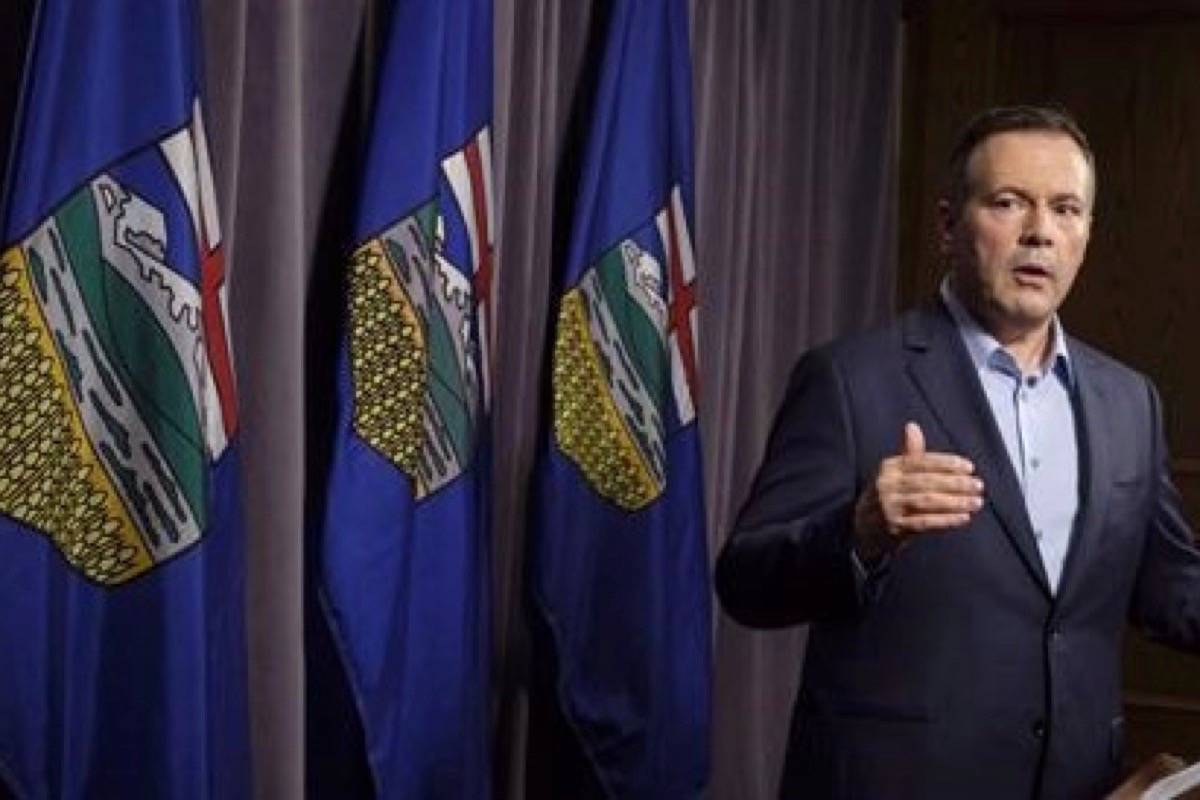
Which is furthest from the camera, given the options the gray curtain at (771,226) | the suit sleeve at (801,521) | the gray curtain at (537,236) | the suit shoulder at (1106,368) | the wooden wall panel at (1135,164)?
the wooden wall panel at (1135,164)

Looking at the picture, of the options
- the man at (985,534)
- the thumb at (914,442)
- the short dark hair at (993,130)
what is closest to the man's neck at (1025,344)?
the man at (985,534)

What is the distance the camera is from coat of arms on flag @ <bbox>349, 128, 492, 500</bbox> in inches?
85.0

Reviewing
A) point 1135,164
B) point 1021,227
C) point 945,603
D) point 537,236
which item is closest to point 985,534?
point 945,603

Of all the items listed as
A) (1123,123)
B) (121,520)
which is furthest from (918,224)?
(121,520)

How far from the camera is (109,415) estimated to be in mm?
1728

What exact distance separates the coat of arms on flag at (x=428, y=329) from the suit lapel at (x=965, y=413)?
618 millimetres

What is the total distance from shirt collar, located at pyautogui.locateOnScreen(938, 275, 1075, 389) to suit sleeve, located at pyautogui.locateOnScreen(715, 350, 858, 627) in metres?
0.14

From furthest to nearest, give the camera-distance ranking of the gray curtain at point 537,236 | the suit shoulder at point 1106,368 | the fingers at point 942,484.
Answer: the gray curtain at point 537,236, the suit shoulder at point 1106,368, the fingers at point 942,484

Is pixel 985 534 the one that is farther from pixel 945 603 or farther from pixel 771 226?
pixel 771 226

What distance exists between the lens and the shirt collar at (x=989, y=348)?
1.84 m

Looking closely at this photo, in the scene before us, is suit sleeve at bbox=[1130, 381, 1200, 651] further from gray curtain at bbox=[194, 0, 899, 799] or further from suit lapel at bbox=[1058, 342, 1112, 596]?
gray curtain at bbox=[194, 0, 899, 799]

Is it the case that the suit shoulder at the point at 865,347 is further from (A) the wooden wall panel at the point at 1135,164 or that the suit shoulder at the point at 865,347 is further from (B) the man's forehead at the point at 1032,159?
(A) the wooden wall panel at the point at 1135,164

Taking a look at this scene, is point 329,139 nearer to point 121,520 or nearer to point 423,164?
point 423,164

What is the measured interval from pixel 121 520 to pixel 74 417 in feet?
0.37
